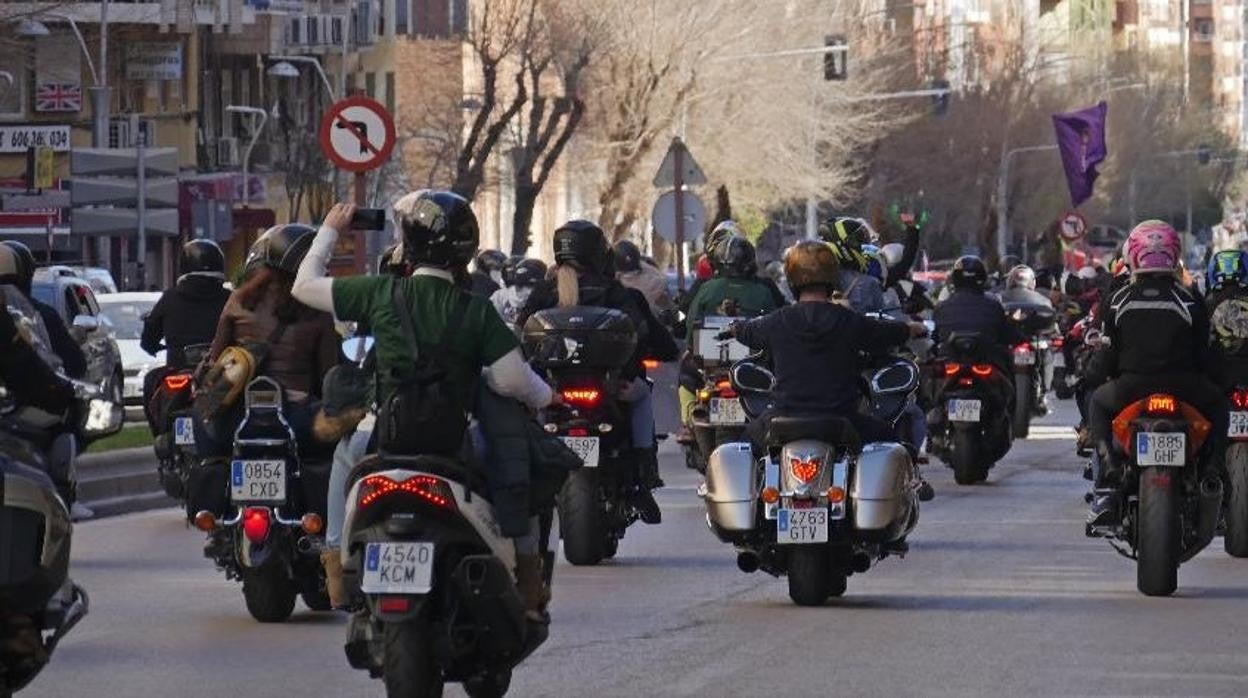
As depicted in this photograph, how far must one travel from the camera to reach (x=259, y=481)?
47.0 feet

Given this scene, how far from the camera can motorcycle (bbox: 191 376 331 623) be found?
46.7ft

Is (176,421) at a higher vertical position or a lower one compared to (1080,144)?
lower

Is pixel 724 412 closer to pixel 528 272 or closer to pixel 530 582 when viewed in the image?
pixel 528 272

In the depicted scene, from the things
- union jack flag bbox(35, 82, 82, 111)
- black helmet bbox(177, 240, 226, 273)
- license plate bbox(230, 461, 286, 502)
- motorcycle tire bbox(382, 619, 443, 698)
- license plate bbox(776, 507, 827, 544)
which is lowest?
license plate bbox(776, 507, 827, 544)

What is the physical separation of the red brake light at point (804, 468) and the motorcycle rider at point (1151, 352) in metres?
1.60

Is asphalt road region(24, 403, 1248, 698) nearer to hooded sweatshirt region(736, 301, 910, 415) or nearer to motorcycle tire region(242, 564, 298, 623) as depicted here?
motorcycle tire region(242, 564, 298, 623)

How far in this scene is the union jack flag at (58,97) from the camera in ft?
228

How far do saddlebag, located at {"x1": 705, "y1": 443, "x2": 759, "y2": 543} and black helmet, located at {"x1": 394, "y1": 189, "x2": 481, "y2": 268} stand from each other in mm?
4228

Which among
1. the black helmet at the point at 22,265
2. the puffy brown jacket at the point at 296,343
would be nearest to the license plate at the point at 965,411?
the puffy brown jacket at the point at 296,343

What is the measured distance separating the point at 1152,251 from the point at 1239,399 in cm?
222

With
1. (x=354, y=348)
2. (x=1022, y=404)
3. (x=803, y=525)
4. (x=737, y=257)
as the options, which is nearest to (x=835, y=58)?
(x=1022, y=404)

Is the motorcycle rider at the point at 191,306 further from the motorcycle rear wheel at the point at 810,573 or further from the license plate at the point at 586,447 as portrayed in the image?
the motorcycle rear wheel at the point at 810,573

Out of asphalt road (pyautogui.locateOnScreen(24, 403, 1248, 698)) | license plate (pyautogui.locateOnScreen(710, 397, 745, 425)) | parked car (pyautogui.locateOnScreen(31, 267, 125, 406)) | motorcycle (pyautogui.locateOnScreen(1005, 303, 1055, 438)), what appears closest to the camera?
asphalt road (pyautogui.locateOnScreen(24, 403, 1248, 698))

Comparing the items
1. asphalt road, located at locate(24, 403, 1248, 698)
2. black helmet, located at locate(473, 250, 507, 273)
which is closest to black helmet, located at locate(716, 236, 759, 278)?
asphalt road, located at locate(24, 403, 1248, 698)
